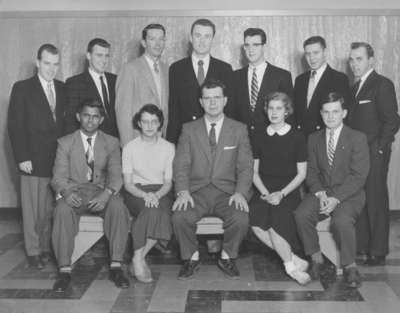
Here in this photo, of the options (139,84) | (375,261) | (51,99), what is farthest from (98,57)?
(375,261)

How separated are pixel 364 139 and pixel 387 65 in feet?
5.67

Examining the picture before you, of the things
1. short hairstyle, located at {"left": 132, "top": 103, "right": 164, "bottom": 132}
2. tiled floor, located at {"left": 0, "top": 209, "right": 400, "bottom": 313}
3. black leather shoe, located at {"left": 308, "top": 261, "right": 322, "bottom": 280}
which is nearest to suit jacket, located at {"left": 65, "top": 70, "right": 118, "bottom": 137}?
short hairstyle, located at {"left": 132, "top": 103, "right": 164, "bottom": 132}

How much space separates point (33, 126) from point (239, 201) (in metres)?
1.62

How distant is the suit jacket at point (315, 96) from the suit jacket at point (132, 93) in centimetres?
110

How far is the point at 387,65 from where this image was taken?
5.41 metres

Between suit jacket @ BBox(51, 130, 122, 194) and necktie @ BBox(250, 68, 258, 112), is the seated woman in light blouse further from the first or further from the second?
necktie @ BBox(250, 68, 258, 112)

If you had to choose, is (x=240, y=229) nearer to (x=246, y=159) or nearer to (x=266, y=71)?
(x=246, y=159)

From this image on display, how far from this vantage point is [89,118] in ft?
13.4

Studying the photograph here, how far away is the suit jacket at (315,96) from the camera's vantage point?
4.28 m

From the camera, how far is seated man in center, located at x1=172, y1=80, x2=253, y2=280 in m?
3.88

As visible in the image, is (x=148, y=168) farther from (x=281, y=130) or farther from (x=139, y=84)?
(x=281, y=130)

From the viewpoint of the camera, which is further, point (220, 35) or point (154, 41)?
point (220, 35)

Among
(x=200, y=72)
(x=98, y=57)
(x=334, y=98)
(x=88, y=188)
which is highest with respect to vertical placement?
(x=98, y=57)

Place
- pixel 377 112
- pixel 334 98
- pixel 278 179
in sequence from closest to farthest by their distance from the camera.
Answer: pixel 334 98
pixel 278 179
pixel 377 112
